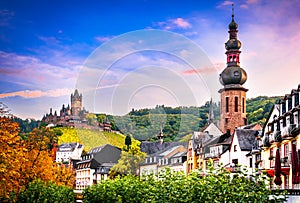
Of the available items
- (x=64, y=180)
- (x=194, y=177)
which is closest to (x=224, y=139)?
(x=64, y=180)

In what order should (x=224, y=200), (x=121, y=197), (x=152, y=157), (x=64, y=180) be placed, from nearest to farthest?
(x=224, y=200) → (x=121, y=197) → (x=152, y=157) → (x=64, y=180)

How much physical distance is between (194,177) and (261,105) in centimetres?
3343

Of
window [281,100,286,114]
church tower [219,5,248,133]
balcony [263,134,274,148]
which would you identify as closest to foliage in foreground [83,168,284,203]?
window [281,100,286,114]

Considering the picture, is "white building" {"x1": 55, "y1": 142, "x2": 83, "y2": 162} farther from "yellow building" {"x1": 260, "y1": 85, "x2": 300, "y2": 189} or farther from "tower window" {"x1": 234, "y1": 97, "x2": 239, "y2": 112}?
"yellow building" {"x1": 260, "y1": 85, "x2": 300, "y2": 189}

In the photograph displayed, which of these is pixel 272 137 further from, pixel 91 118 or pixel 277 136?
pixel 91 118

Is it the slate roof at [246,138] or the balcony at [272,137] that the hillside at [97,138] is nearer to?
the slate roof at [246,138]

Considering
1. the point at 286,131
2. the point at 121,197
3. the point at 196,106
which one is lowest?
the point at 121,197

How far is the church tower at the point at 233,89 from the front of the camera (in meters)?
50.0

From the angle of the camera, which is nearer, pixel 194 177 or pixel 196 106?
pixel 194 177

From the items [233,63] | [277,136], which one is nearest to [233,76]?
[233,63]

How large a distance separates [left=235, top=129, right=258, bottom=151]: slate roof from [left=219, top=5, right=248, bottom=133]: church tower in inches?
446

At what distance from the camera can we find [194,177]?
1445 cm

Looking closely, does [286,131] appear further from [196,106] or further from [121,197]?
[196,106]

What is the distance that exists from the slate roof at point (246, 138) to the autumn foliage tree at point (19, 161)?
1267cm
